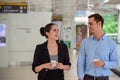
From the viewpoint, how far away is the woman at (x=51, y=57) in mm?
3752

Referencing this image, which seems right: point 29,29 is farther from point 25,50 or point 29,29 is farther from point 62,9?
point 62,9

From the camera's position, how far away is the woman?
3752 millimetres

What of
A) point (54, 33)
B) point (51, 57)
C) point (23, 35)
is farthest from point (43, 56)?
point (23, 35)

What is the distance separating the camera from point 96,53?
361 centimetres

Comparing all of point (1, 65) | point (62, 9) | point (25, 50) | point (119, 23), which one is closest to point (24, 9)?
point (25, 50)

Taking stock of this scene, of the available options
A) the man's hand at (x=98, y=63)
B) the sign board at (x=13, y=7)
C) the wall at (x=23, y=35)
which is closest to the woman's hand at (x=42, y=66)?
the man's hand at (x=98, y=63)

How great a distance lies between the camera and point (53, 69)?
3748mm

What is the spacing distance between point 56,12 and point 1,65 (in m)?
9.10

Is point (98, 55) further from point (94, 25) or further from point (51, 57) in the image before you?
point (51, 57)

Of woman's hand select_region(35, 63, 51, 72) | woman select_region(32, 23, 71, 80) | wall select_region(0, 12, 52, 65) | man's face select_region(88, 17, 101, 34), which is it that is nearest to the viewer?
man's face select_region(88, 17, 101, 34)

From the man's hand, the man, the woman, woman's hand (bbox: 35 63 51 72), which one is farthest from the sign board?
the man's hand

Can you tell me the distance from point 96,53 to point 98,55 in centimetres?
3

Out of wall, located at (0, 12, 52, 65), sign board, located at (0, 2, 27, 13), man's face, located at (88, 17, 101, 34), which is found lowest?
wall, located at (0, 12, 52, 65)

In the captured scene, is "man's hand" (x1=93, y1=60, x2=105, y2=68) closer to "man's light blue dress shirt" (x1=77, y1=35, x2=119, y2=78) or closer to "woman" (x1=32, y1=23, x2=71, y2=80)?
"man's light blue dress shirt" (x1=77, y1=35, x2=119, y2=78)
